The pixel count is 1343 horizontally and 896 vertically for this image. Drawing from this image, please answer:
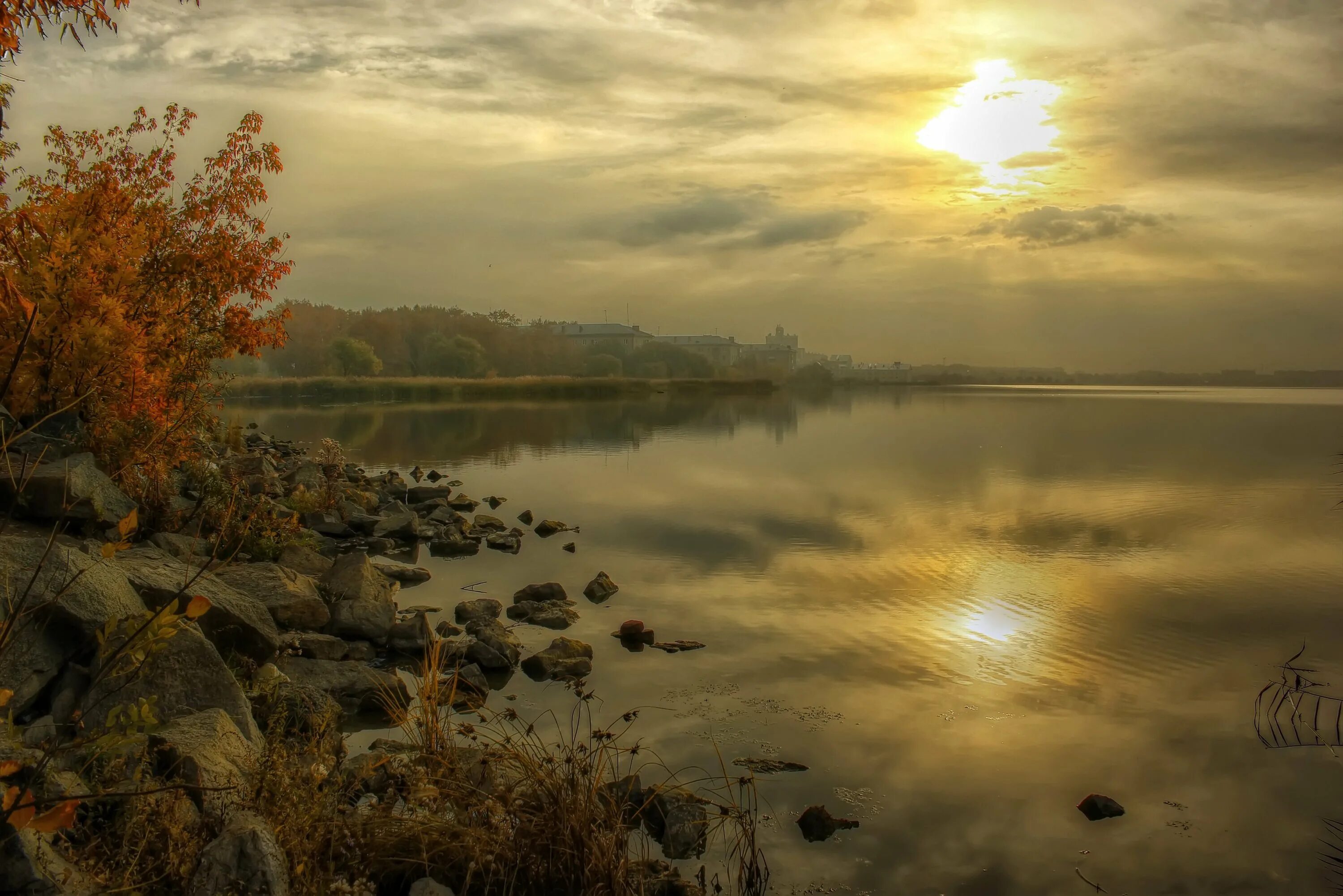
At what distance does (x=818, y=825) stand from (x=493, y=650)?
14.1 ft

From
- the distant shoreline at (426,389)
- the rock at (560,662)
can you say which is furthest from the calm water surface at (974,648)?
the distant shoreline at (426,389)

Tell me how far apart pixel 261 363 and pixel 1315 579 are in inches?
4397

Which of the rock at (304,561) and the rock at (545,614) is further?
the rock at (304,561)

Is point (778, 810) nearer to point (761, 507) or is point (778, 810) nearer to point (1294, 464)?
point (761, 507)

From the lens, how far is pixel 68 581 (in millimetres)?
5477

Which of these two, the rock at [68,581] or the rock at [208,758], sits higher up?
the rock at [68,581]

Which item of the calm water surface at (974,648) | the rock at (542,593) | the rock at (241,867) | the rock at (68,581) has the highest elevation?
the rock at (68,581)

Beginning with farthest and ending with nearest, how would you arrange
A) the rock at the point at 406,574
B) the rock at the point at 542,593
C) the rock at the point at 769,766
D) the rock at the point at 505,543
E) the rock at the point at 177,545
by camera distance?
the rock at the point at 505,543, the rock at the point at 406,574, the rock at the point at 542,593, the rock at the point at 177,545, the rock at the point at 769,766

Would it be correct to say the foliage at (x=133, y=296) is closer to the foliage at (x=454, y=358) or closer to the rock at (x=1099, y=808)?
the rock at (x=1099, y=808)

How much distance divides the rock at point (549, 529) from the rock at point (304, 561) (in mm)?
5782

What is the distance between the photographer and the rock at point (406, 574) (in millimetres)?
13312

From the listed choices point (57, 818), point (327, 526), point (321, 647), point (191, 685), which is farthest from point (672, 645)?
point (57, 818)

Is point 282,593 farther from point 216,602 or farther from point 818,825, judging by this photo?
point 818,825

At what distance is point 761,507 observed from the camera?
21.8 meters
